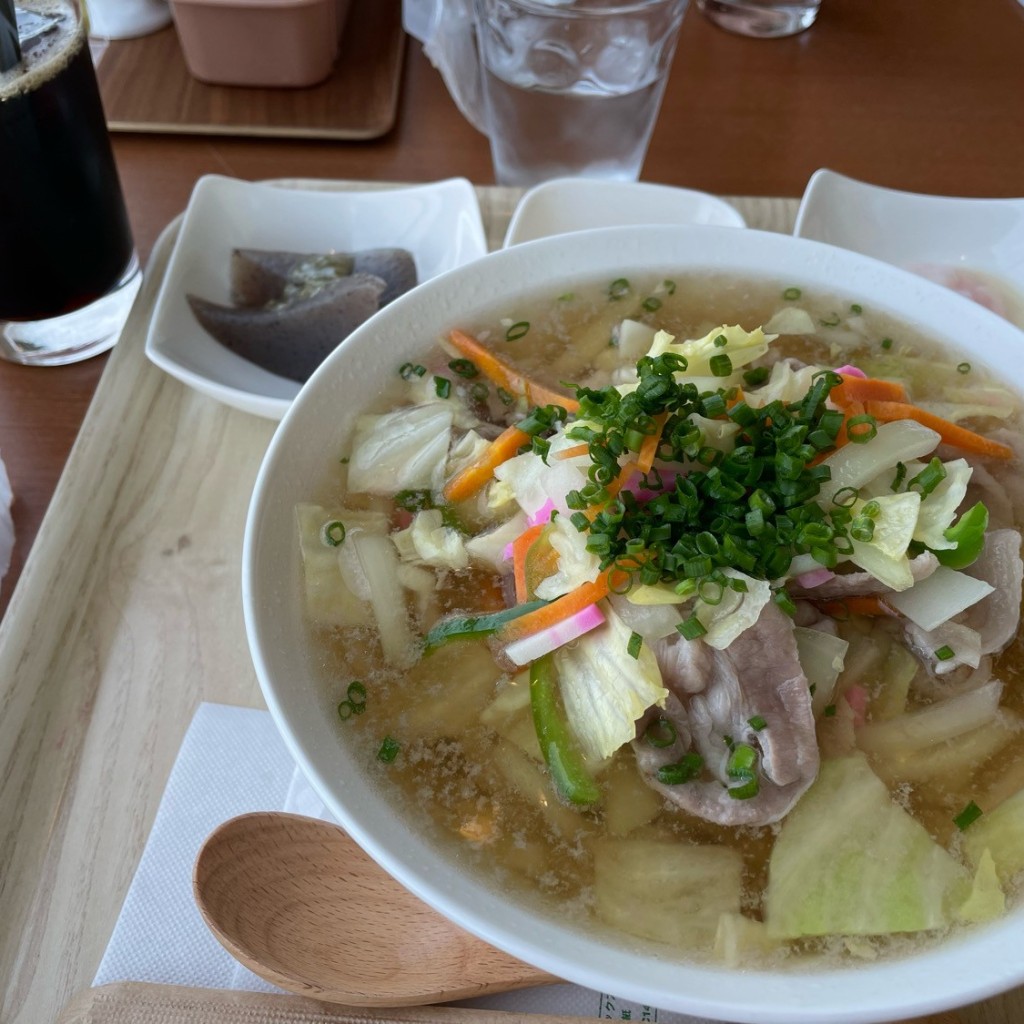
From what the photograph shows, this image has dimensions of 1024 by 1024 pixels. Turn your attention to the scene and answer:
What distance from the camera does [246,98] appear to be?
2.41 meters

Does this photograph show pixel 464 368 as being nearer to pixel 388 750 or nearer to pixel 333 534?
pixel 333 534

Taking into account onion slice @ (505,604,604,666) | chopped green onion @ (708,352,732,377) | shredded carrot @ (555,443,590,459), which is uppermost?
chopped green onion @ (708,352,732,377)

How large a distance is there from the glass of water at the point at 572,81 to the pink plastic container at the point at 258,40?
529 mm

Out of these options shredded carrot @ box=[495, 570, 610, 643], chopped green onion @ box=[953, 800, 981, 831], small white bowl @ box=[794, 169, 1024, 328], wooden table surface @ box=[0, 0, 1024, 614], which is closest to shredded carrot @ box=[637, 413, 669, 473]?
shredded carrot @ box=[495, 570, 610, 643]

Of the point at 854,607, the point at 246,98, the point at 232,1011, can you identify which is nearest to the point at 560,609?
the point at 854,607

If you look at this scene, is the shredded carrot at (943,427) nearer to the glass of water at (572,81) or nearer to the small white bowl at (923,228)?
the small white bowl at (923,228)

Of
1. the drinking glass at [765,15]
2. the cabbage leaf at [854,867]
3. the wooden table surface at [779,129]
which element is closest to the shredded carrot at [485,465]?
the cabbage leaf at [854,867]

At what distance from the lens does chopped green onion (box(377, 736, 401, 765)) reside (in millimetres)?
1057

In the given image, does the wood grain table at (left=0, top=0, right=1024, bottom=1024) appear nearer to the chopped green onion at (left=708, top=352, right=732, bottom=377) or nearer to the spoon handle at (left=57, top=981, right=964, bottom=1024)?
the spoon handle at (left=57, top=981, right=964, bottom=1024)

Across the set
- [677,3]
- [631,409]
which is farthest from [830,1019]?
[677,3]

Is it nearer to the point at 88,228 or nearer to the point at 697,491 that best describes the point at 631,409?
the point at 697,491

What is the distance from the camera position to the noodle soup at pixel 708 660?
975 mm

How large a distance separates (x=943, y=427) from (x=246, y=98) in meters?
2.03

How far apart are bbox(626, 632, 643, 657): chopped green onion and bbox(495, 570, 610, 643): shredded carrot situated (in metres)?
0.07
